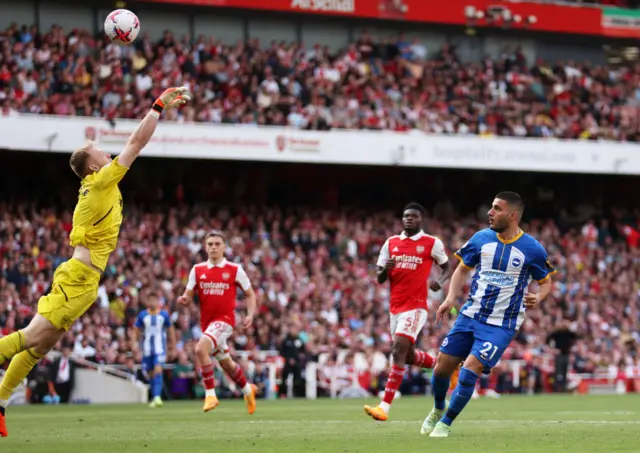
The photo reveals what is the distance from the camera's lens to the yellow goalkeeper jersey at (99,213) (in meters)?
11.1

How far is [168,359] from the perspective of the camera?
1018 inches

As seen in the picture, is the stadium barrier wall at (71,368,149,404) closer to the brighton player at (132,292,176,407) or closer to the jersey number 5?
the brighton player at (132,292,176,407)

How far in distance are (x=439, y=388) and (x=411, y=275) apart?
3630 mm

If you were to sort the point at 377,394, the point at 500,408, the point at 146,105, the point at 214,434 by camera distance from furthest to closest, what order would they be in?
the point at 146,105 → the point at 377,394 → the point at 500,408 → the point at 214,434

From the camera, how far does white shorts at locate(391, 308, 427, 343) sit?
15.3 m

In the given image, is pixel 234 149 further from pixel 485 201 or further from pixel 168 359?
pixel 485 201

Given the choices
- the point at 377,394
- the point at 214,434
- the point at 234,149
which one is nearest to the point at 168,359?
the point at 377,394

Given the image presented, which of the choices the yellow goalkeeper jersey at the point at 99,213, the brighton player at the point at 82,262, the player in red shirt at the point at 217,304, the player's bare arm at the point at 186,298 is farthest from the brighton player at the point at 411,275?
the brighton player at the point at 82,262

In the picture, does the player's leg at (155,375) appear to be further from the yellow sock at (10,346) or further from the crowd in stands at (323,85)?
the yellow sock at (10,346)

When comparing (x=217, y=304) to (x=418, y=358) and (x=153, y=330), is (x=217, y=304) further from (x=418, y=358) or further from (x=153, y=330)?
(x=153, y=330)

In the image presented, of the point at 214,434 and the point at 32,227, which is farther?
the point at 32,227

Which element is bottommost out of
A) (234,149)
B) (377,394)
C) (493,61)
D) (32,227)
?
(377,394)

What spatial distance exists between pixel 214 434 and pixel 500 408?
7.73 metres

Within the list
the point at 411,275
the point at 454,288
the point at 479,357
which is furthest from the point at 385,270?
the point at 479,357
